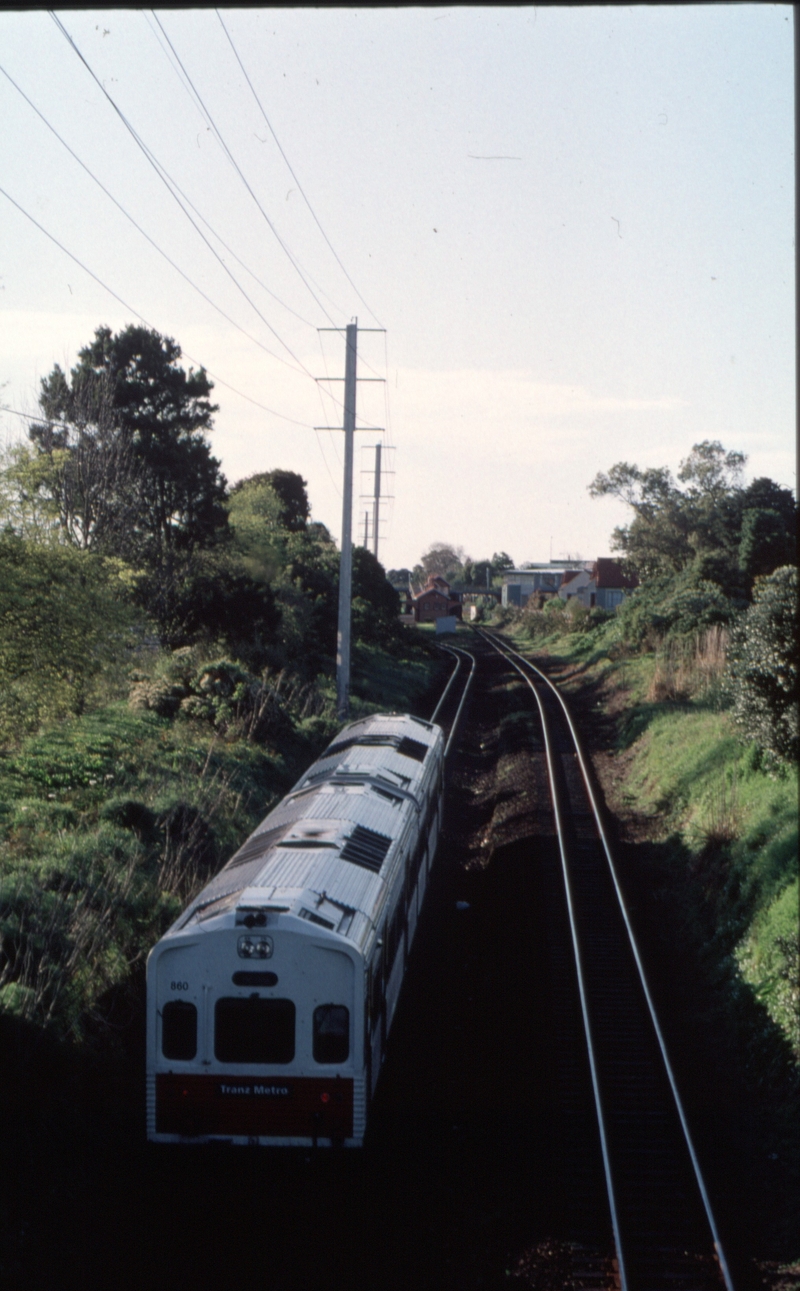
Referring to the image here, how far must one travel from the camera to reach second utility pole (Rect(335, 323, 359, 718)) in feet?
86.4

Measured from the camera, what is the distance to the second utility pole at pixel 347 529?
86.4 ft

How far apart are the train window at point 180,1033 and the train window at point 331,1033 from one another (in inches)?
43.8

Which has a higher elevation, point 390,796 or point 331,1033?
point 390,796

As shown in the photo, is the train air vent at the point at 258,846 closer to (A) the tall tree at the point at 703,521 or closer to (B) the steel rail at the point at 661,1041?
(B) the steel rail at the point at 661,1041

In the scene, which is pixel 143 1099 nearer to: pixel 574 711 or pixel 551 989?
pixel 551 989

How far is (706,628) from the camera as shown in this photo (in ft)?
90.8

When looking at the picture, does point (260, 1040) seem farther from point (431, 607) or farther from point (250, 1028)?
point (431, 607)

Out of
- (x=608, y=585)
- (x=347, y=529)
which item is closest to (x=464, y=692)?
(x=347, y=529)

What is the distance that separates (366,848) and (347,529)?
15.5m

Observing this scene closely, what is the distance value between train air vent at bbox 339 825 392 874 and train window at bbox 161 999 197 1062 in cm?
252

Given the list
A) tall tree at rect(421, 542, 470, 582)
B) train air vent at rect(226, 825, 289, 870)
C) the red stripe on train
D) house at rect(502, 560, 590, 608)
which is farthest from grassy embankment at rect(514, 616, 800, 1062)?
tall tree at rect(421, 542, 470, 582)

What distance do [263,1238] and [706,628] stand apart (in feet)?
72.6

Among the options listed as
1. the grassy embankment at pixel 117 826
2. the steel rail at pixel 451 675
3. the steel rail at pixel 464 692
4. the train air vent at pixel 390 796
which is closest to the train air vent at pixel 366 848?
the train air vent at pixel 390 796

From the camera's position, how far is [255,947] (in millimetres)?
9070
